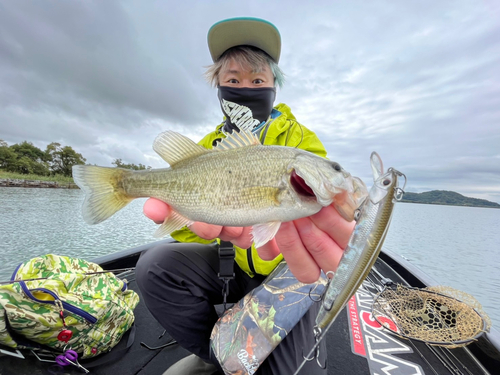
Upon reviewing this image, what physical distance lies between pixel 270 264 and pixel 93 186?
1620 millimetres

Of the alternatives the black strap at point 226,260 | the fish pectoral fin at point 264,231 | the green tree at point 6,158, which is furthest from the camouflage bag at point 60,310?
the green tree at point 6,158

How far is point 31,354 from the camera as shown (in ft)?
7.07

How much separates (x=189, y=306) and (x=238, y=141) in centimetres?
159

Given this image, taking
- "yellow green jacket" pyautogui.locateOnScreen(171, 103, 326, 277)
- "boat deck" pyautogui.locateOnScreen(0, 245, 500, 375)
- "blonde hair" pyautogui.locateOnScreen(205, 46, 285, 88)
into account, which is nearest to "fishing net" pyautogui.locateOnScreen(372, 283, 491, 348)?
"boat deck" pyautogui.locateOnScreen(0, 245, 500, 375)

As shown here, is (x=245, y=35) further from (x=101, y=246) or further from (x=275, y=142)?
(x=101, y=246)

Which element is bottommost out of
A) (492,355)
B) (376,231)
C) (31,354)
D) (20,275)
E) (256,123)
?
(31,354)

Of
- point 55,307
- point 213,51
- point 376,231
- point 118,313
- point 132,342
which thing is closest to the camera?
point 376,231

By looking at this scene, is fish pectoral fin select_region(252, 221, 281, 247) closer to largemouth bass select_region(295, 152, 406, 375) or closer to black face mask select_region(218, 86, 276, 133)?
largemouth bass select_region(295, 152, 406, 375)

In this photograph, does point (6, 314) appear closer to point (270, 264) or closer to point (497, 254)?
point (270, 264)

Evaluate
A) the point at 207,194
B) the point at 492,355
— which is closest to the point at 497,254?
the point at 492,355

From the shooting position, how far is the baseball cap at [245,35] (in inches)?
106

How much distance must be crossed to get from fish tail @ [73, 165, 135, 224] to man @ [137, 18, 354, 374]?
25cm

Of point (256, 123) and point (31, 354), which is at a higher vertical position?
point (256, 123)

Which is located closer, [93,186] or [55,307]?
[93,186]
